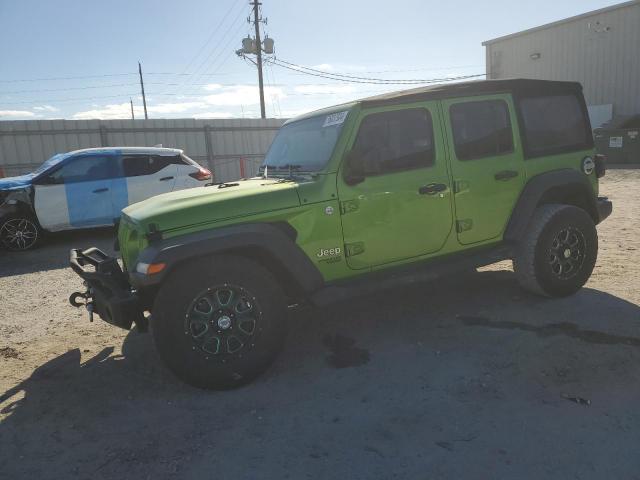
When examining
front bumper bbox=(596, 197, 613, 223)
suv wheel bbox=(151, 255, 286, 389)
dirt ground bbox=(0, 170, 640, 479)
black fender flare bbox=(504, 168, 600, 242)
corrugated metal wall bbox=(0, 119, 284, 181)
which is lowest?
dirt ground bbox=(0, 170, 640, 479)

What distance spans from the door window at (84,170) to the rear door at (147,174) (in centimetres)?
30

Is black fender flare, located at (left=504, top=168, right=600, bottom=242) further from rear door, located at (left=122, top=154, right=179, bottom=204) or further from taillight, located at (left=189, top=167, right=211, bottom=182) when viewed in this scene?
rear door, located at (left=122, top=154, right=179, bottom=204)

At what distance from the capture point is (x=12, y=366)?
3.80 meters

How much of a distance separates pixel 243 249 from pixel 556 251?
9.82ft

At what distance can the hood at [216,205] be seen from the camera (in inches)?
125

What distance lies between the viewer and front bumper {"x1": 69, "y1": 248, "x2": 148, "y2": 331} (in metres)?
3.14

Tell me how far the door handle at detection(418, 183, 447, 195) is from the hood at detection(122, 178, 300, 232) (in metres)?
1.04

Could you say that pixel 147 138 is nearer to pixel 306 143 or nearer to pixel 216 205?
pixel 306 143

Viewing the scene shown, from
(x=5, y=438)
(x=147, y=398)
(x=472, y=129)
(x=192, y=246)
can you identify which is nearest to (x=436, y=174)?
(x=472, y=129)

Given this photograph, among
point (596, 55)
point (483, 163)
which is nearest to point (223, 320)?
point (483, 163)

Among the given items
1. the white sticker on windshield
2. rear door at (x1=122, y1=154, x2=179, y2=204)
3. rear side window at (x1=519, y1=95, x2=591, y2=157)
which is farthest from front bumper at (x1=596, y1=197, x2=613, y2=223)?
rear door at (x1=122, y1=154, x2=179, y2=204)

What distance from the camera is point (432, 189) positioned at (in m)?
3.88

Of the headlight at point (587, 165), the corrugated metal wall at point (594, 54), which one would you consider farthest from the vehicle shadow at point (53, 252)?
the corrugated metal wall at point (594, 54)

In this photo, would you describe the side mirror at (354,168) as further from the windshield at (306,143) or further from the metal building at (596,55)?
the metal building at (596,55)
